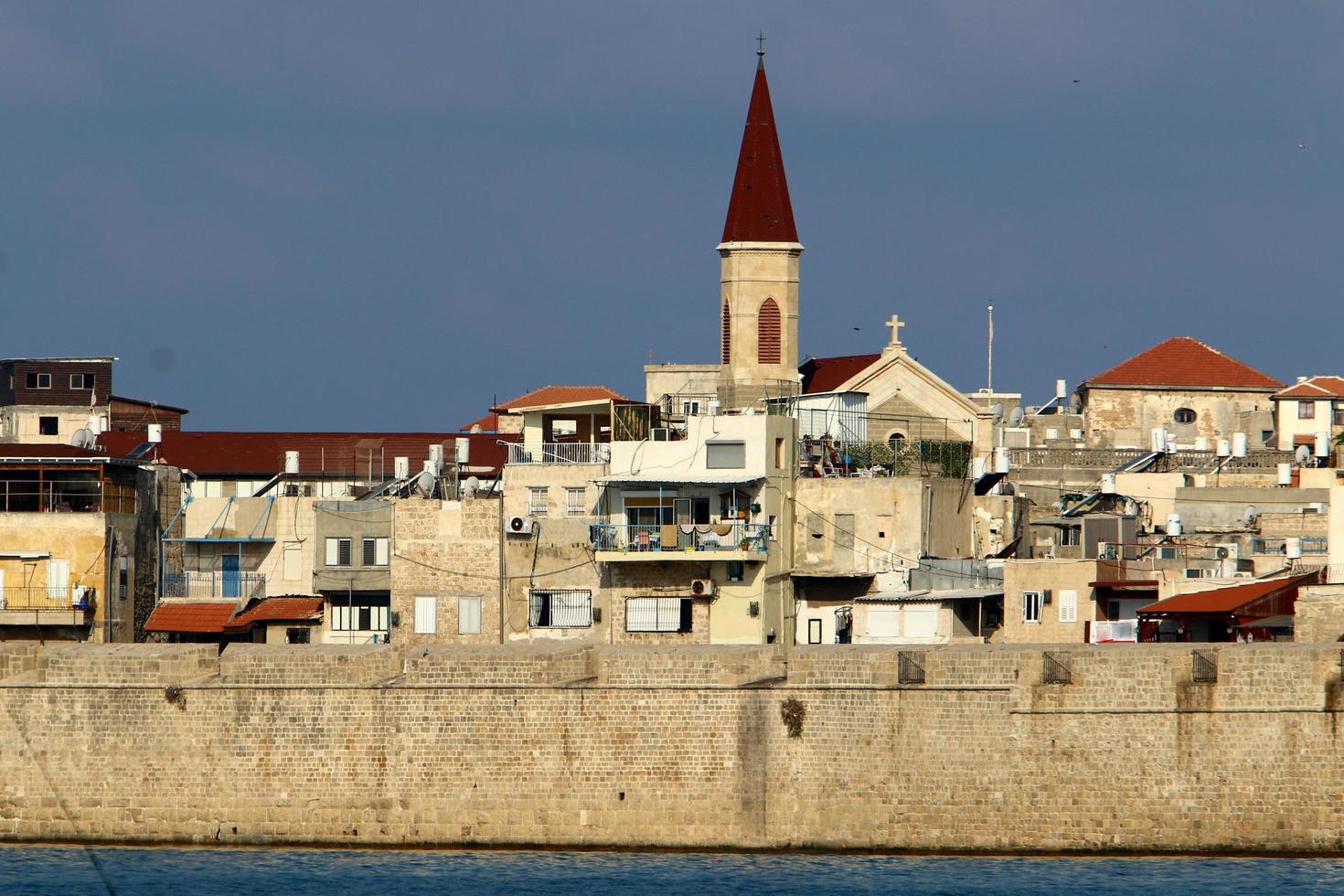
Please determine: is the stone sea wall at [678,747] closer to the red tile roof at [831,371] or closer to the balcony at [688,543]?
the balcony at [688,543]

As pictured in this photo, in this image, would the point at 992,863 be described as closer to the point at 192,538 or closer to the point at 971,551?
the point at 971,551

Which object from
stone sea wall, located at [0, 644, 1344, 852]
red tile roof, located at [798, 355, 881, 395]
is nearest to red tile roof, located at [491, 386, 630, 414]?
red tile roof, located at [798, 355, 881, 395]

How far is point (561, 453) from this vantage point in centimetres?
5606

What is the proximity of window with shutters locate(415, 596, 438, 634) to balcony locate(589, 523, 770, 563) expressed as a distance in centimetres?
349

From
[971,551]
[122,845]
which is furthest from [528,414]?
[122,845]

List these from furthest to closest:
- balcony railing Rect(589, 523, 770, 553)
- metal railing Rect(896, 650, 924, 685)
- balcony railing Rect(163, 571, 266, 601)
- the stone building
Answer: the stone building → balcony railing Rect(163, 571, 266, 601) → balcony railing Rect(589, 523, 770, 553) → metal railing Rect(896, 650, 924, 685)

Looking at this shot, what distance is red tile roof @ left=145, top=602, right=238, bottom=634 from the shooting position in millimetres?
53438

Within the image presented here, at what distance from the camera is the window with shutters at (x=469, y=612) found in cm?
5234

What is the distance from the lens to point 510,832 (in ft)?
138

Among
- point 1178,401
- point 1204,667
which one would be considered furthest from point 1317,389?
point 1204,667

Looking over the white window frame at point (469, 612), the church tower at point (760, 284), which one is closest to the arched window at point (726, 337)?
the church tower at point (760, 284)

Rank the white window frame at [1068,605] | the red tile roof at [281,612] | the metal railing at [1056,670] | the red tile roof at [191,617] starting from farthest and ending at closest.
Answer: the red tile roof at [281,612] → the red tile roof at [191,617] → the white window frame at [1068,605] → the metal railing at [1056,670]

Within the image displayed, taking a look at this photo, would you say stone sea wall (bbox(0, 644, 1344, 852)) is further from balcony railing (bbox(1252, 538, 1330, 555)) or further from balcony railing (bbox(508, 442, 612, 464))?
balcony railing (bbox(508, 442, 612, 464))

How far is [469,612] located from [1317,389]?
31245 mm
